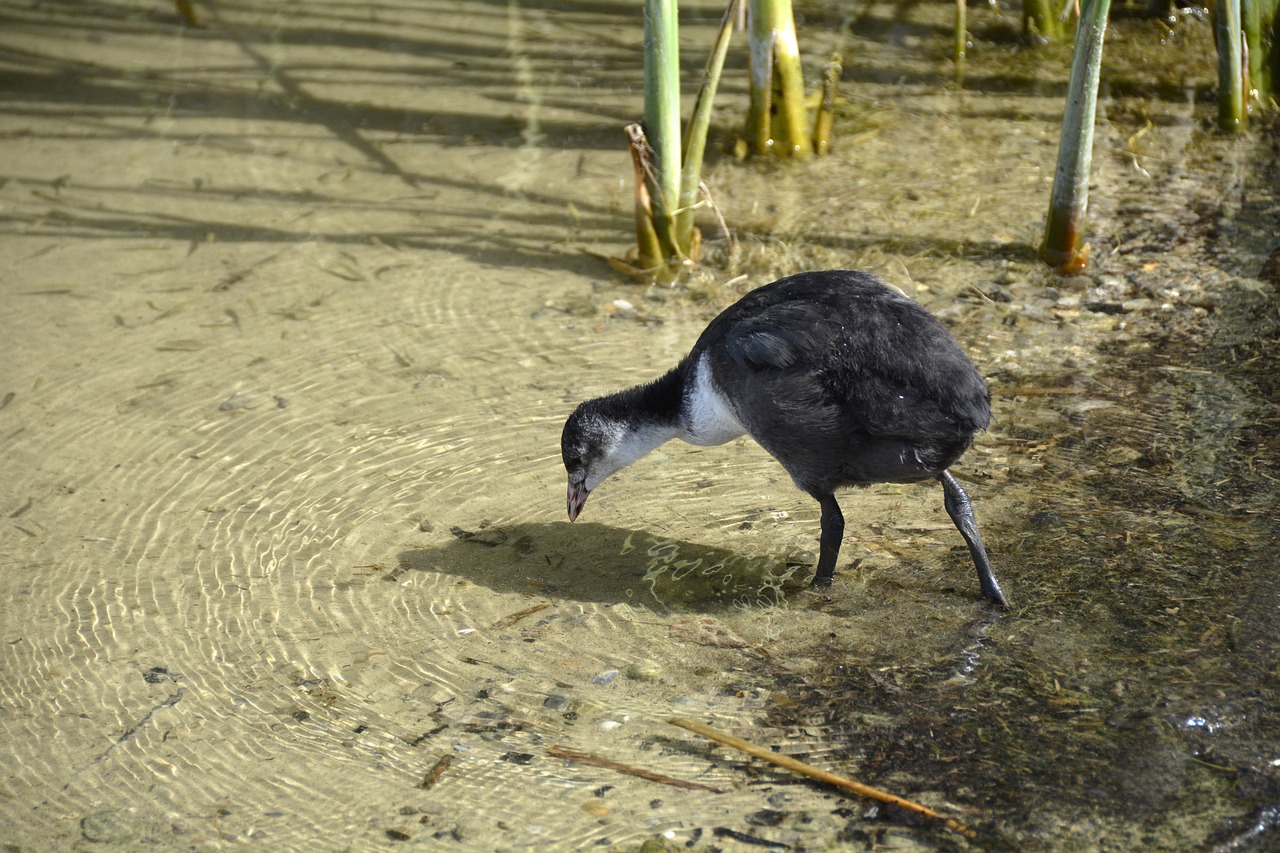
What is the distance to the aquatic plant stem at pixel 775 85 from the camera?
22.6ft

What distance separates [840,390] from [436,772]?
1.67 meters

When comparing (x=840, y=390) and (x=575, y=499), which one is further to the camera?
(x=575, y=499)

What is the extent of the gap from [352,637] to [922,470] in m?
1.94

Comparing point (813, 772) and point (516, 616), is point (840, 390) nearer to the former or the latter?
point (813, 772)

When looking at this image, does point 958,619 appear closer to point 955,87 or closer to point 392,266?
point 392,266

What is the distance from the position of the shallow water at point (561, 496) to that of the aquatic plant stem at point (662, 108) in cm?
43

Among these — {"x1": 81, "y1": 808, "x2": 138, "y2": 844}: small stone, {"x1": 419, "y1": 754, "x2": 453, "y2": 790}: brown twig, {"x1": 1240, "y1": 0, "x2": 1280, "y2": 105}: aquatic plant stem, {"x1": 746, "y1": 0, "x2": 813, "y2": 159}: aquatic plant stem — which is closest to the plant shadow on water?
{"x1": 419, "y1": 754, "x2": 453, "y2": 790}: brown twig

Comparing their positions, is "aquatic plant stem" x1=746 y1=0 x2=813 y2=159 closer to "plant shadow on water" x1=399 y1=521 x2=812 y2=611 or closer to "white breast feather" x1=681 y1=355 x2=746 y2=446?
"white breast feather" x1=681 y1=355 x2=746 y2=446

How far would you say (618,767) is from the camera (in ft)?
11.8

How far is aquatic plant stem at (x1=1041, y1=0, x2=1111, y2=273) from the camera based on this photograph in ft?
18.6

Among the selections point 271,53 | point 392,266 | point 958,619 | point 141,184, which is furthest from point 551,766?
point 271,53

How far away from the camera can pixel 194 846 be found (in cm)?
343

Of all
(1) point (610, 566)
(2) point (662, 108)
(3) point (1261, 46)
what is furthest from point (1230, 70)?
(1) point (610, 566)

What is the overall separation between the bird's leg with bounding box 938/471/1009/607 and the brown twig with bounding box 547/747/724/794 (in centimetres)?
122
